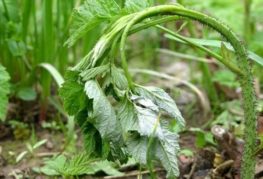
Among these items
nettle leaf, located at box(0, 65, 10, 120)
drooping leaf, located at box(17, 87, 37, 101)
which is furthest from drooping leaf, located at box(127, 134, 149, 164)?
drooping leaf, located at box(17, 87, 37, 101)

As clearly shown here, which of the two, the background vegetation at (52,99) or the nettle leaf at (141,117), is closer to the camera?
the nettle leaf at (141,117)

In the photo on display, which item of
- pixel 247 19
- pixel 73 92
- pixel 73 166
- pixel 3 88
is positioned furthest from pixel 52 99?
pixel 247 19

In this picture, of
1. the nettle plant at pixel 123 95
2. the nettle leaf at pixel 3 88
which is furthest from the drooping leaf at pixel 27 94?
the nettle plant at pixel 123 95

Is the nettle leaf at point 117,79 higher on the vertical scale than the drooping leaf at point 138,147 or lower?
higher

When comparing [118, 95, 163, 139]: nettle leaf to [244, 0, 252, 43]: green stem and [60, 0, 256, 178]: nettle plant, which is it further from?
[244, 0, 252, 43]: green stem

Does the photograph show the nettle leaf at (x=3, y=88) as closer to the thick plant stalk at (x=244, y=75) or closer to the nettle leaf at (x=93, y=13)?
the nettle leaf at (x=93, y=13)

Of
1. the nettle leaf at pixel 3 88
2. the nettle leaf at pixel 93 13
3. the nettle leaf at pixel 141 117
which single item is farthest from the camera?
the nettle leaf at pixel 3 88

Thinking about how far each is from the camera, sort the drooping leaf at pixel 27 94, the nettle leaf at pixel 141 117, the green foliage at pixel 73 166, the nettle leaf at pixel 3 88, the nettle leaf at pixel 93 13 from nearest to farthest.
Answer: the nettle leaf at pixel 141 117, the nettle leaf at pixel 93 13, the green foliage at pixel 73 166, the nettle leaf at pixel 3 88, the drooping leaf at pixel 27 94
